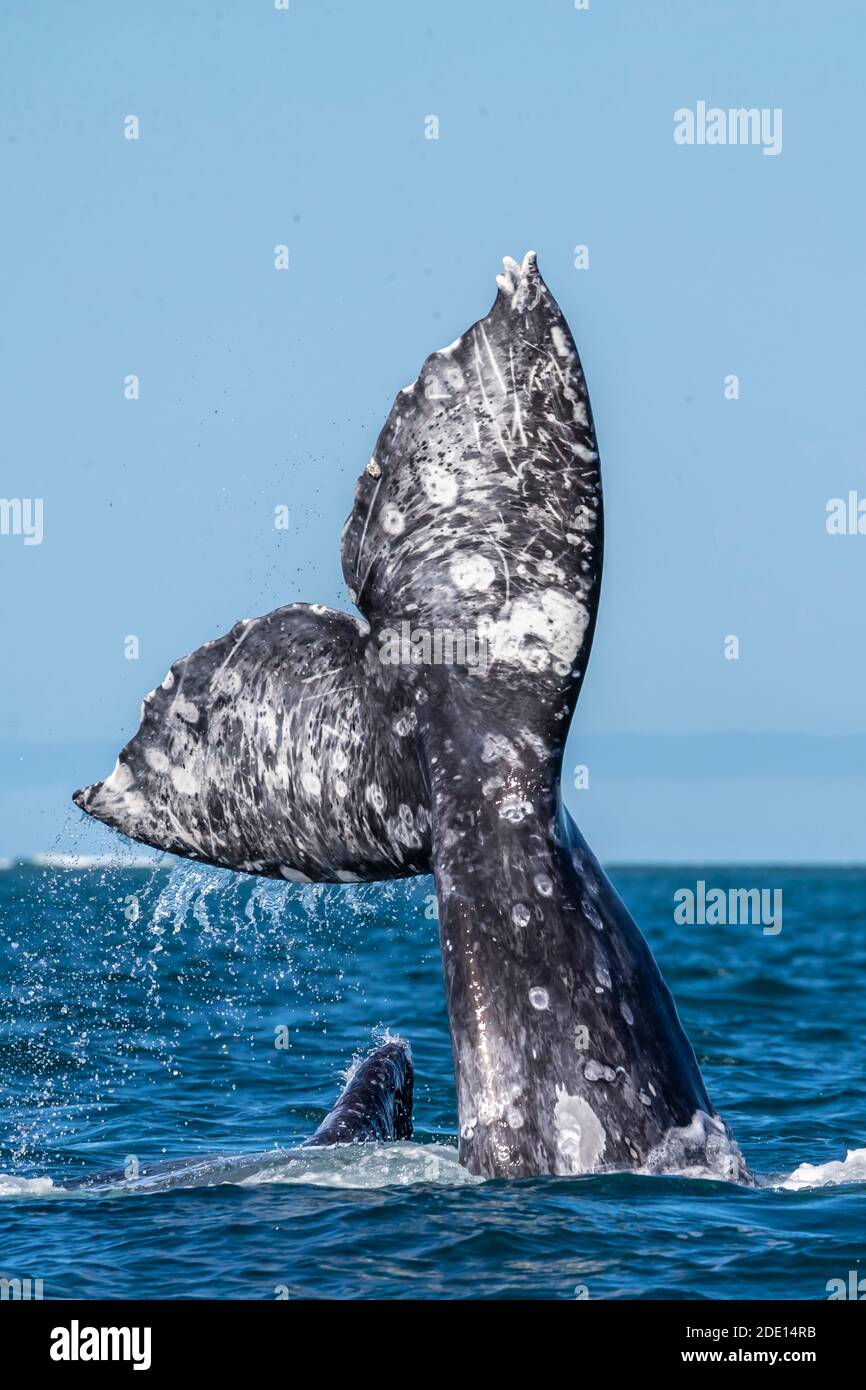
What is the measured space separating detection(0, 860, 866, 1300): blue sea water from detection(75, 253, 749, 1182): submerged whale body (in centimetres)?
37

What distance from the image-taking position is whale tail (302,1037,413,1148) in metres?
10.0

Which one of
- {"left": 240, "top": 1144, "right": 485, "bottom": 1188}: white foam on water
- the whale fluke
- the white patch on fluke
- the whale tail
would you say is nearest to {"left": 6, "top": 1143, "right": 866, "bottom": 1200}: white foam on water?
{"left": 240, "top": 1144, "right": 485, "bottom": 1188}: white foam on water

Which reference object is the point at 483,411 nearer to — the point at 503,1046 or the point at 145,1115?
the point at 503,1046

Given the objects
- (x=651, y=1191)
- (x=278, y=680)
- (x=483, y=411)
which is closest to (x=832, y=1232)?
(x=651, y=1191)

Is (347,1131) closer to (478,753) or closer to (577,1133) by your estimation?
(577,1133)

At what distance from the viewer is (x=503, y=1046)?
7484 millimetres

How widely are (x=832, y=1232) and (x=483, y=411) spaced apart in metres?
4.26

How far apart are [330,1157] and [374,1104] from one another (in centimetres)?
65

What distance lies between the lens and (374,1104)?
10.2 metres

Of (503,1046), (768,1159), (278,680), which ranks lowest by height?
(768,1159)

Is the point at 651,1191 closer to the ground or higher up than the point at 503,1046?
closer to the ground
